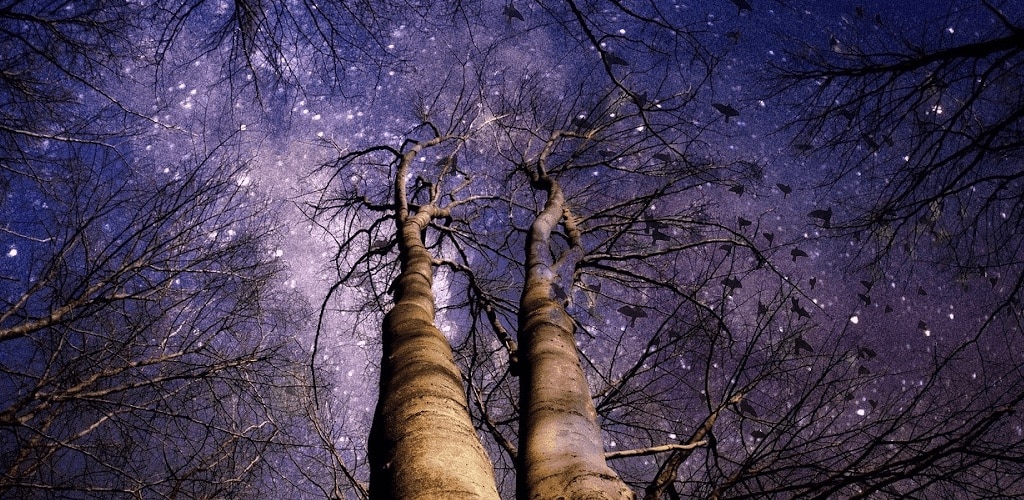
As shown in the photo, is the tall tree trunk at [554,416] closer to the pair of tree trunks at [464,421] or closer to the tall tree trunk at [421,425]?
the pair of tree trunks at [464,421]

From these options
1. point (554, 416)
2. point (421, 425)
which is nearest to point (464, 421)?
point (421, 425)

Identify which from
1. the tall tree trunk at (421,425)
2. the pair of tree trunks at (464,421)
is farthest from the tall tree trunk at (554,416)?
the tall tree trunk at (421,425)

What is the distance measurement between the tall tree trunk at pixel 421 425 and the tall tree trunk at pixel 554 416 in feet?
0.61

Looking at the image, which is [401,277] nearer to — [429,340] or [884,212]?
[429,340]

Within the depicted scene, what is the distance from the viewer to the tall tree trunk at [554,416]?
156 centimetres

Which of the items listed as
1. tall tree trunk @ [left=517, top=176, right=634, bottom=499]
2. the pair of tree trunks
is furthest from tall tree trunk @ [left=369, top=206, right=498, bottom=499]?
tall tree trunk @ [left=517, top=176, right=634, bottom=499]

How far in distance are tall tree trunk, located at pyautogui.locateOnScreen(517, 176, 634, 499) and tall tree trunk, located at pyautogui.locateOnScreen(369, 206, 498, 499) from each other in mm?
187

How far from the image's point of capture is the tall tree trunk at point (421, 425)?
4.67ft

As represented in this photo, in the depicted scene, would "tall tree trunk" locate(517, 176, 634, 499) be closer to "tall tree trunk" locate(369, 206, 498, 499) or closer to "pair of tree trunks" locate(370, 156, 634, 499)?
"pair of tree trunks" locate(370, 156, 634, 499)

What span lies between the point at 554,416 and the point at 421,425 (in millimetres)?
548

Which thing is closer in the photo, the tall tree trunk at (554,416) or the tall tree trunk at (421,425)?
the tall tree trunk at (421,425)

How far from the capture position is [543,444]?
5.81 ft

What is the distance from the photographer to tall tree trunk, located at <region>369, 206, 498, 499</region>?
1.42 m

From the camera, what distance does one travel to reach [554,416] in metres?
1.93
